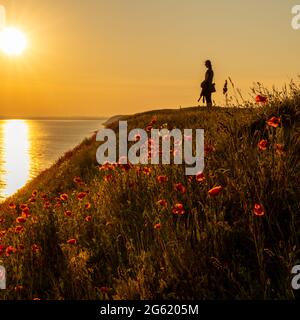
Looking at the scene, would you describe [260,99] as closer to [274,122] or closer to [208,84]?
[274,122]

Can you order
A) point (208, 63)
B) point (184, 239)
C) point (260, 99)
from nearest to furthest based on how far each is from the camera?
point (184, 239) < point (260, 99) < point (208, 63)

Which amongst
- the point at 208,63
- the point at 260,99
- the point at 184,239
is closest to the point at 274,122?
the point at 260,99

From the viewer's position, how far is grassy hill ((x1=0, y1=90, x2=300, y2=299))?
12.0 feet

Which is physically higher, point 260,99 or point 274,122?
point 260,99

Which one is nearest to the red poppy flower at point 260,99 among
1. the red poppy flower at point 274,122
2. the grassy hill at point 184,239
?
the grassy hill at point 184,239

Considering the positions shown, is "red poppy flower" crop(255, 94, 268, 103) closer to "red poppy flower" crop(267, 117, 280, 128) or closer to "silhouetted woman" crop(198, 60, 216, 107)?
"red poppy flower" crop(267, 117, 280, 128)

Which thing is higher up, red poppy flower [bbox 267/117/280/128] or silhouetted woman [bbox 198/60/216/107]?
silhouetted woman [bbox 198/60/216/107]

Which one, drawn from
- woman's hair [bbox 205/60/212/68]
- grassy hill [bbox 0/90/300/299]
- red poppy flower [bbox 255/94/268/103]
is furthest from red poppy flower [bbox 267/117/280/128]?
woman's hair [bbox 205/60/212/68]

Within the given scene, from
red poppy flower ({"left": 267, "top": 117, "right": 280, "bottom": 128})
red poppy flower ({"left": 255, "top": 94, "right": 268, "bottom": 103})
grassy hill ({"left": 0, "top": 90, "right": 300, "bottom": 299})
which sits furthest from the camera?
red poppy flower ({"left": 255, "top": 94, "right": 268, "bottom": 103})

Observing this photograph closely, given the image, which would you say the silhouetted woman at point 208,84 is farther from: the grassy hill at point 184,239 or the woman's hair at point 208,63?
the grassy hill at point 184,239

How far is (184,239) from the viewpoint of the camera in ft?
13.3

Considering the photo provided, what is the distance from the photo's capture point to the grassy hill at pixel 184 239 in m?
3.64
